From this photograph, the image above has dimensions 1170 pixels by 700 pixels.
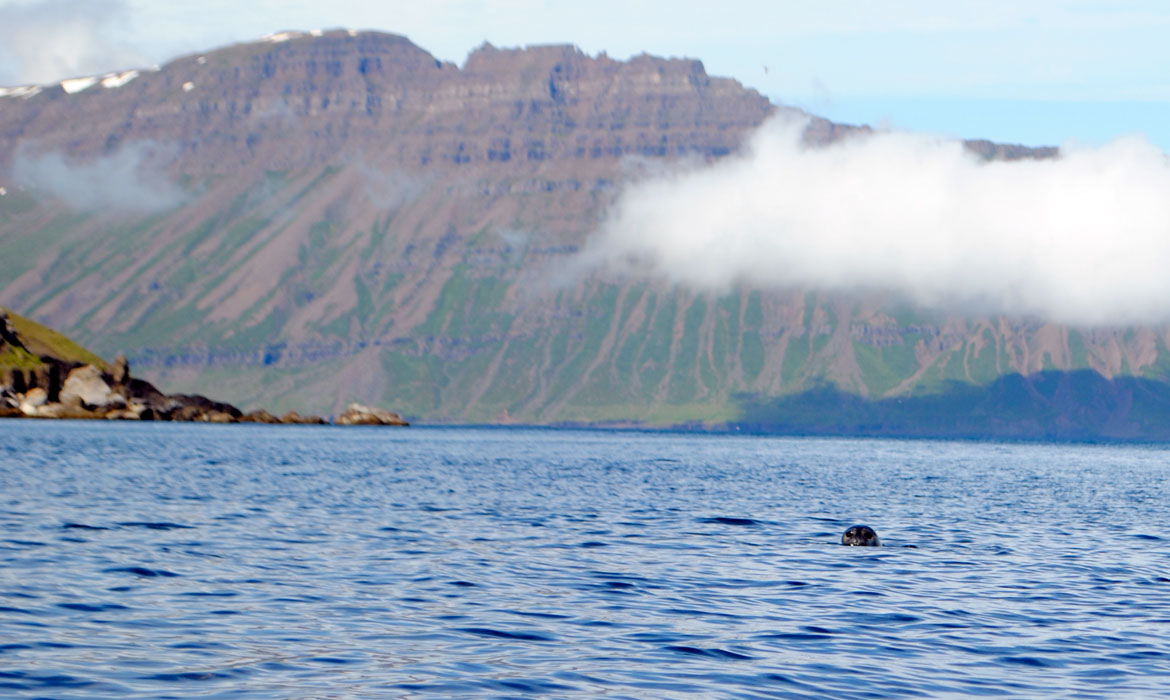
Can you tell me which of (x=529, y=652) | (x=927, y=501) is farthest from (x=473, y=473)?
(x=529, y=652)

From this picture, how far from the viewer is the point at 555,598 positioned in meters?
33.4

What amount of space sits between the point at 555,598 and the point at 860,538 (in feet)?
61.1

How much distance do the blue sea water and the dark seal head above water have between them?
85 cm

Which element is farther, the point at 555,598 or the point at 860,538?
the point at 860,538

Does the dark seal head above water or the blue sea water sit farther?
the dark seal head above water

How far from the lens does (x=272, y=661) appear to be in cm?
2456

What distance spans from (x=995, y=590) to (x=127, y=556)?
82.2 feet

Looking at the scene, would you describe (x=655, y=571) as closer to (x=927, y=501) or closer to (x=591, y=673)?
(x=591, y=673)

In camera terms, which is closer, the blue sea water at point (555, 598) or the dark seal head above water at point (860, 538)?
the blue sea water at point (555, 598)

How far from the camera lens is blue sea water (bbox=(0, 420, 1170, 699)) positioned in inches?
950

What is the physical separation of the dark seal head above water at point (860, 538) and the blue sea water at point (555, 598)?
85 centimetres

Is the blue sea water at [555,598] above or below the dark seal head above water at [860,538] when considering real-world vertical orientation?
below

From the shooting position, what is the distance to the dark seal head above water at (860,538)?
48.4m

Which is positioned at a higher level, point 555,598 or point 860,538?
point 860,538
